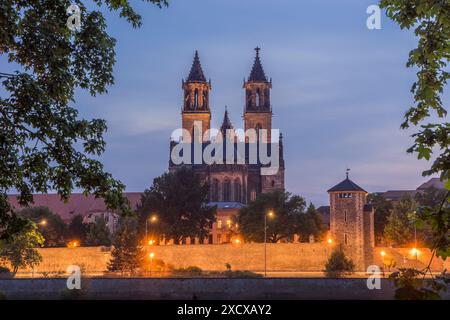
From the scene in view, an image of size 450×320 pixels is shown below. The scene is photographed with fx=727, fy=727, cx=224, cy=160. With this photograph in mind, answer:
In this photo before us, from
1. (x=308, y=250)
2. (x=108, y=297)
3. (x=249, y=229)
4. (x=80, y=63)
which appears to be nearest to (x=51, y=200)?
(x=249, y=229)

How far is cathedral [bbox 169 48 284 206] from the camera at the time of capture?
10819 centimetres

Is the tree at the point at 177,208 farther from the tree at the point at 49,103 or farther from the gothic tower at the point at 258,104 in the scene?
the tree at the point at 49,103

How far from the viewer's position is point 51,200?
11588 cm

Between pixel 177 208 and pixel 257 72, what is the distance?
46971 millimetres

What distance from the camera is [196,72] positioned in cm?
12044

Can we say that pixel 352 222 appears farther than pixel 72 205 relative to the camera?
No

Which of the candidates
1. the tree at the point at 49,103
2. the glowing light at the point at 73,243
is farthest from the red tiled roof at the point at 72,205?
the tree at the point at 49,103

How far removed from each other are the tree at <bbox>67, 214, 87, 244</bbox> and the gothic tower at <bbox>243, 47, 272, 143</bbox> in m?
36.6

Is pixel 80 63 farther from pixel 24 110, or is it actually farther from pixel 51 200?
pixel 51 200

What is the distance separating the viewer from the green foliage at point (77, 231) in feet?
295

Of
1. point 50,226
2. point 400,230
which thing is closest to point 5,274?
point 50,226

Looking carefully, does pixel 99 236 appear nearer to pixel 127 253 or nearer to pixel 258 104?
pixel 127 253

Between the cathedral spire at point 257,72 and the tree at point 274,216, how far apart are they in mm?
42327
